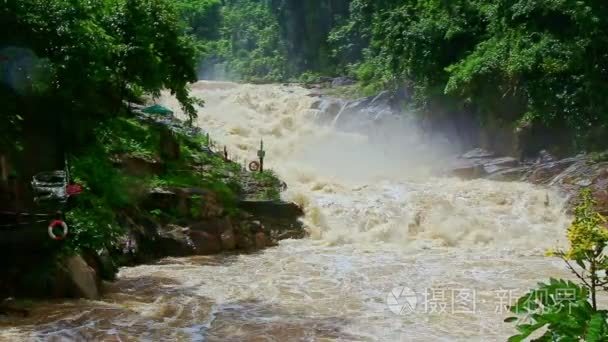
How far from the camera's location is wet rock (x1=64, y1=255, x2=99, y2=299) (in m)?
8.80

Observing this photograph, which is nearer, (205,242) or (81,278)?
(81,278)

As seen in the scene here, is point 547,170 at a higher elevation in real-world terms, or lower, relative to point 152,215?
higher

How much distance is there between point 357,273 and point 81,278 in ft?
15.5

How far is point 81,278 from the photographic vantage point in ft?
29.2

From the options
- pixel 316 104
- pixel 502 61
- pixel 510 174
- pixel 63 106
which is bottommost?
pixel 510 174

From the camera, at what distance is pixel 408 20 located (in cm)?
2498

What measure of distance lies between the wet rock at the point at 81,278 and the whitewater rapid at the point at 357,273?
31 centimetres

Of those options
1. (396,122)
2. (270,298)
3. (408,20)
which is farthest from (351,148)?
(270,298)

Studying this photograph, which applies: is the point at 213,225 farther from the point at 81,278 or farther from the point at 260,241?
the point at 81,278

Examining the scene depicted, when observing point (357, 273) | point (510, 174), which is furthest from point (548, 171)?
point (357, 273)

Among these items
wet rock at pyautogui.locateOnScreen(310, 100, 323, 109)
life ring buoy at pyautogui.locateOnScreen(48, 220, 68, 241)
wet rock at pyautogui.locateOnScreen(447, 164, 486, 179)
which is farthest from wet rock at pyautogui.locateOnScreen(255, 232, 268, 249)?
wet rock at pyautogui.locateOnScreen(310, 100, 323, 109)

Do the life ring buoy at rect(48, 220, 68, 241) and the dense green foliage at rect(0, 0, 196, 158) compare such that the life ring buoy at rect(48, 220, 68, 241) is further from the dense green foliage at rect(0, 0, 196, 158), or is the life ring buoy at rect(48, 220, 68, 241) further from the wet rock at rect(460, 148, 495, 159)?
the wet rock at rect(460, 148, 495, 159)

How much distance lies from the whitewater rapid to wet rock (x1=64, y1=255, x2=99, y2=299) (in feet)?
1.03

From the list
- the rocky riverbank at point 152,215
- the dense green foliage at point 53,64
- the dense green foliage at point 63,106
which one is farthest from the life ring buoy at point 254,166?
the dense green foliage at point 53,64
